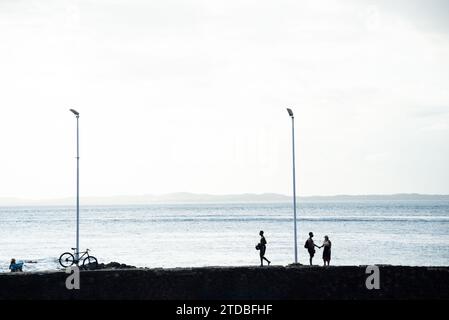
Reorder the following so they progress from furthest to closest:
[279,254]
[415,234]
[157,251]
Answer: [415,234]
[157,251]
[279,254]

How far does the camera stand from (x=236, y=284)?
17.8m

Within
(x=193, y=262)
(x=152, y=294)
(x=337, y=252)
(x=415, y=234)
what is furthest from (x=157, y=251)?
(x=152, y=294)

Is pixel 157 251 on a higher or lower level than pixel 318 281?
lower

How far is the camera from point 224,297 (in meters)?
17.7

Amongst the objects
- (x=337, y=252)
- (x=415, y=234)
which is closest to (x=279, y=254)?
(x=337, y=252)

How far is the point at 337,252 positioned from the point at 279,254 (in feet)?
23.7

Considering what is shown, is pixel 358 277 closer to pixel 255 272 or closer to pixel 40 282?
pixel 255 272

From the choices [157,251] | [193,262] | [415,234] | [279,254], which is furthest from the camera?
[415,234]

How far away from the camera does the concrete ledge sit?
17469mm

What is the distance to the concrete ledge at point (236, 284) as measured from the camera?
17.5 metres

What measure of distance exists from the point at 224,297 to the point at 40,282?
18.8 ft
